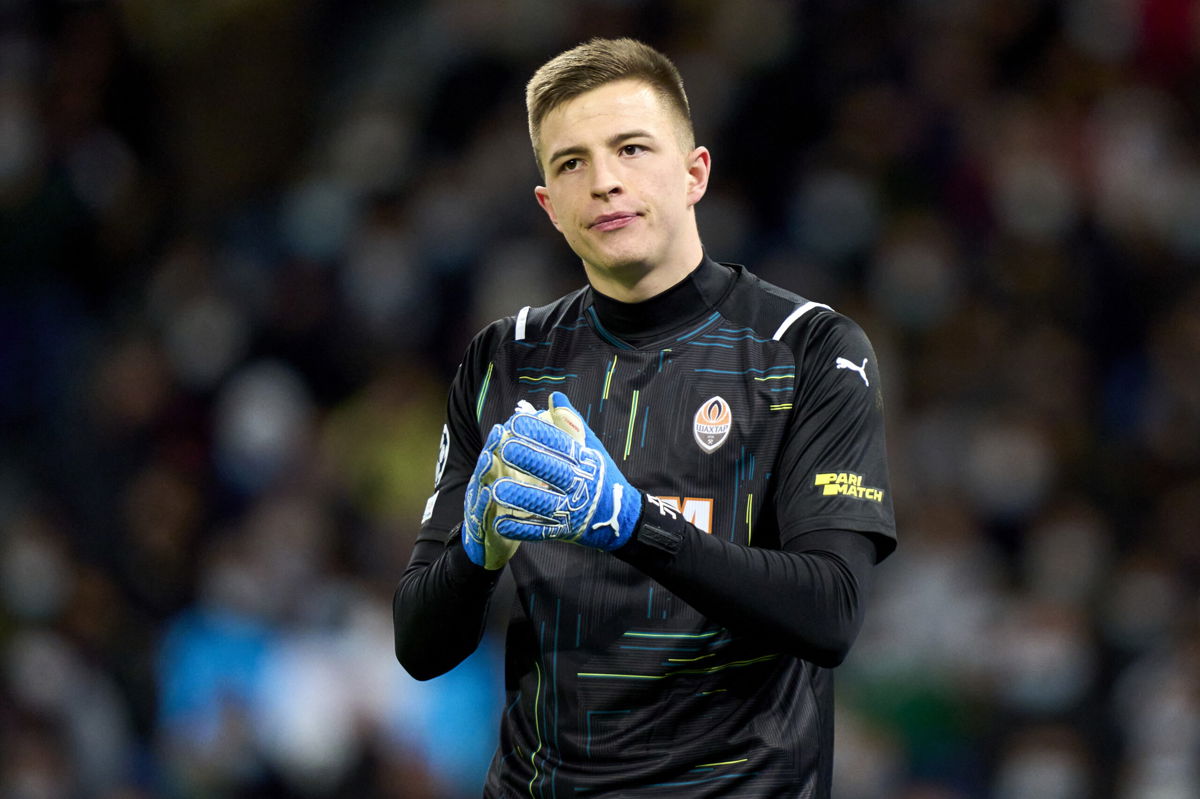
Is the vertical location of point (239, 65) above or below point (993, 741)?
above

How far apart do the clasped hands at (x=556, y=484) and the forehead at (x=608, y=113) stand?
0.60 metres

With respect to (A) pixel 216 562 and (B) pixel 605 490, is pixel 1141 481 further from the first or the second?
(B) pixel 605 490

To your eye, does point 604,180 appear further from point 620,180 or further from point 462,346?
point 462,346

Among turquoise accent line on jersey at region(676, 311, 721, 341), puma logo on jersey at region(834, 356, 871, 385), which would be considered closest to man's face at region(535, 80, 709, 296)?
turquoise accent line on jersey at region(676, 311, 721, 341)

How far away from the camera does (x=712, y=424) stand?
2.81 m

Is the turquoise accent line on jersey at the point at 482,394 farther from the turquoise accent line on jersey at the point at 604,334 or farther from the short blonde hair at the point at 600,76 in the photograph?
the short blonde hair at the point at 600,76

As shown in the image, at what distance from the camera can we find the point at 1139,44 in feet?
28.7

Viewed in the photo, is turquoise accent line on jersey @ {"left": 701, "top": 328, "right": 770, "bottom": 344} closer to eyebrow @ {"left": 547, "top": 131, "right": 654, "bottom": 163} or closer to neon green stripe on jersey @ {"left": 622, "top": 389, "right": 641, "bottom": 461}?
neon green stripe on jersey @ {"left": 622, "top": 389, "right": 641, "bottom": 461}

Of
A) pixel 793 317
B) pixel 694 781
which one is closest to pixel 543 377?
pixel 793 317

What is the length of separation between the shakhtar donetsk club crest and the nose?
423mm

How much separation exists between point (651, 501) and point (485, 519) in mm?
289

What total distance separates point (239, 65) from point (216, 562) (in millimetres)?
4418

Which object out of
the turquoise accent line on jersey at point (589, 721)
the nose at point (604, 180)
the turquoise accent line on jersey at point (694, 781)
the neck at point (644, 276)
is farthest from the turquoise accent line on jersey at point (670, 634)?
the nose at point (604, 180)

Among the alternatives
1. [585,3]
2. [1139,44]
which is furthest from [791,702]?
[585,3]
